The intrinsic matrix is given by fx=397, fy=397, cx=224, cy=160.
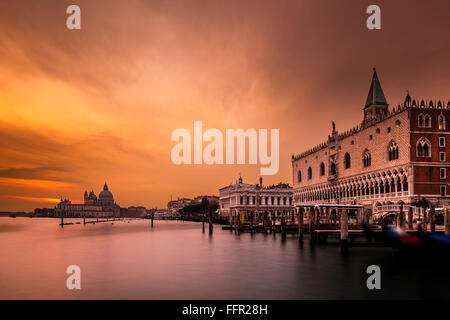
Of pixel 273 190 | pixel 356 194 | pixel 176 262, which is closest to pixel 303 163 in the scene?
pixel 356 194

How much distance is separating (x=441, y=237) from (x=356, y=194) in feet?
132

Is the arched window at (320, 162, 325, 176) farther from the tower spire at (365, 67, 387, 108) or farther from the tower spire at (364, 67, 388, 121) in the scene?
the tower spire at (365, 67, 387, 108)

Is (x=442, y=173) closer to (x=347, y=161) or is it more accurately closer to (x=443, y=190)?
(x=443, y=190)

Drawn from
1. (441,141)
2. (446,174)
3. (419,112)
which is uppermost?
(419,112)

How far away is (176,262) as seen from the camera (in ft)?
84.6

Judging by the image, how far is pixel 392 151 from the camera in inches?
1998

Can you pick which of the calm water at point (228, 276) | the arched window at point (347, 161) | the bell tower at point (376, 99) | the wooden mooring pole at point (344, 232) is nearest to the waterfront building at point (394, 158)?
the arched window at point (347, 161)

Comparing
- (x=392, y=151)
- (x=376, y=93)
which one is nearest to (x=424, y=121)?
(x=392, y=151)

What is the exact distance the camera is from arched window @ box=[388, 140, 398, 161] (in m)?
49.7

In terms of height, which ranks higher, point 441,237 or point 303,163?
point 303,163

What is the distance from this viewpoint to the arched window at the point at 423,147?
46.6m

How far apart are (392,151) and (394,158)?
43.0 inches
